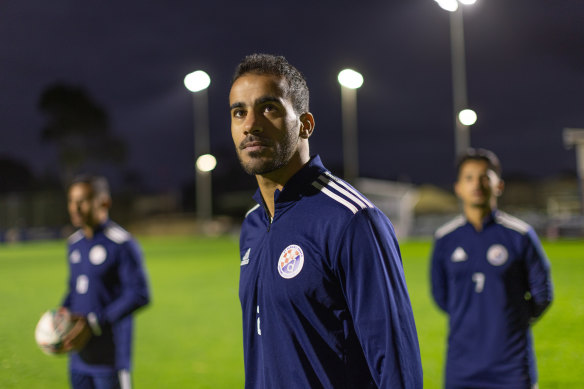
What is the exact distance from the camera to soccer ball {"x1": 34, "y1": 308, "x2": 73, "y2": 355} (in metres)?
4.07

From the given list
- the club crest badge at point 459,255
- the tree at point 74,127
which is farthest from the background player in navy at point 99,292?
the tree at point 74,127

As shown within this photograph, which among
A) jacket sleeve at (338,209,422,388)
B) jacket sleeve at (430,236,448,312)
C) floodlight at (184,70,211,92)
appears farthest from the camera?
floodlight at (184,70,211,92)

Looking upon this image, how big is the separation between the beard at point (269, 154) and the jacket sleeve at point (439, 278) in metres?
2.68

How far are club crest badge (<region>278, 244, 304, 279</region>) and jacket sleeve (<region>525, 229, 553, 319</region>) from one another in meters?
2.69

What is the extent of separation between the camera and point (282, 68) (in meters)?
2.12

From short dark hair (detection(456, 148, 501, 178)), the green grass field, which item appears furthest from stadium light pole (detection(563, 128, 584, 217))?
short dark hair (detection(456, 148, 501, 178))

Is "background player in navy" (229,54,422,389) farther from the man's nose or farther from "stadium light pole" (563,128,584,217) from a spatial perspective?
"stadium light pole" (563,128,584,217)

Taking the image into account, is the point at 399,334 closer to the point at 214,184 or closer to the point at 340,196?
the point at 340,196

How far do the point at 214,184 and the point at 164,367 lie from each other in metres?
69.4

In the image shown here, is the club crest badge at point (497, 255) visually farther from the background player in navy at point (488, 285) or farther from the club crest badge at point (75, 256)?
the club crest badge at point (75, 256)

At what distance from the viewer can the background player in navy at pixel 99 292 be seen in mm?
4113

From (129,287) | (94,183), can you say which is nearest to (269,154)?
(129,287)

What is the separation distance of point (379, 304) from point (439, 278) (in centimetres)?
292

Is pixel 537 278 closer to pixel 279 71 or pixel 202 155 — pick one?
pixel 279 71
